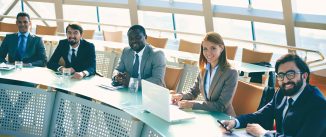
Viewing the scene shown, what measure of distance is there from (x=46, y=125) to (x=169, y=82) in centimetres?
129

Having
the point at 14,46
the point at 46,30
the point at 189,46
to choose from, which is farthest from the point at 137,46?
the point at 46,30

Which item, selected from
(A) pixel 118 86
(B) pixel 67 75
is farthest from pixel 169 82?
(B) pixel 67 75

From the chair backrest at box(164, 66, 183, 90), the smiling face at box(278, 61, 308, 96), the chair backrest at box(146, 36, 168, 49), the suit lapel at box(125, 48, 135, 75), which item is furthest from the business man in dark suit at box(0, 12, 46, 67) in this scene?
the smiling face at box(278, 61, 308, 96)

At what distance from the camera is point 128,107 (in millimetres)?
3146

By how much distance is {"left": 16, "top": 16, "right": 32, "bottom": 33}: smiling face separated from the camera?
4945mm

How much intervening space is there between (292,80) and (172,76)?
6.43ft

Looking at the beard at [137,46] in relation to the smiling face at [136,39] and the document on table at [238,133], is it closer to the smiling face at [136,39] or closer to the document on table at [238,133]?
the smiling face at [136,39]

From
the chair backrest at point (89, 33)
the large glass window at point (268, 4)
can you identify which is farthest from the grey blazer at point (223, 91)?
the large glass window at point (268, 4)

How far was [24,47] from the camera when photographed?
501cm

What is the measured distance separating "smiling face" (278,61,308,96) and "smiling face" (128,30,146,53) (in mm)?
1807

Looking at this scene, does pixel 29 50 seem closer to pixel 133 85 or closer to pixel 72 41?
pixel 72 41

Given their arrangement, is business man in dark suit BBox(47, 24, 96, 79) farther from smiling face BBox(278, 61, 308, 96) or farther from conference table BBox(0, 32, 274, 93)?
smiling face BBox(278, 61, 308, 96)

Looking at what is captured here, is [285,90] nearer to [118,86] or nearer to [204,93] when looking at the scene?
[204,93]

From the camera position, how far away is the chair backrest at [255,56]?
20.9 feet
